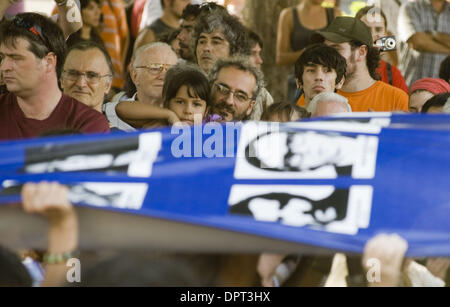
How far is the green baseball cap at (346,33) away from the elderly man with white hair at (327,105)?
33.9 inches

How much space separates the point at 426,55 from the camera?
22.4ft

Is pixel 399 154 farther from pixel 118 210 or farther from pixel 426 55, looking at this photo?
pixel 426 55

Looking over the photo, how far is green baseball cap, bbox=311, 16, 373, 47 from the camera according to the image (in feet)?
18.3

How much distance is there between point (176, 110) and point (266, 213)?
1.77 m

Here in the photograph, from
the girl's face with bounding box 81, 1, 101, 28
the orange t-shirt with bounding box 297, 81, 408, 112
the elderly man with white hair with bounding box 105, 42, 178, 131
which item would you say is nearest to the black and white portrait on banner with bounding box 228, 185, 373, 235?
the elderly man with white hair with bounding box 105, 42, 178, 131

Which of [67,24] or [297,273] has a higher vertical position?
[67,24]

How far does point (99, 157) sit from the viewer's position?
315cm

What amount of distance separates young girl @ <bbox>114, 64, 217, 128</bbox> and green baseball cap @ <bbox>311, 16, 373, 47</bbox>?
3.73 feet

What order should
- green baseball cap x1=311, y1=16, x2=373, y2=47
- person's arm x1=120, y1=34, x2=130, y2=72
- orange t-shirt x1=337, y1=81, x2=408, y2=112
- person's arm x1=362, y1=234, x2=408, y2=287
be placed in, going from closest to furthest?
person's arm x1=362, y1=234, x2=408, y2=287 → orange t-shirt x1=337, y1=81, x2=408, y2=112 → green baseball cap x1=311, y1=16, x2=373, y2=47 → person's arm x1=120, y1=34, x2=130, y2=72

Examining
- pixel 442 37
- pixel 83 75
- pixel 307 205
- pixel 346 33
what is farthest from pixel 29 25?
pixel 442 37

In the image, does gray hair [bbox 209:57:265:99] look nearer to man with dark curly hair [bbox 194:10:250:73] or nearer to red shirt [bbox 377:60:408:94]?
man with dark curly hair [bbox 194:10:250:73]

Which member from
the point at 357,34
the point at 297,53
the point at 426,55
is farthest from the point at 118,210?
the point at 426,55

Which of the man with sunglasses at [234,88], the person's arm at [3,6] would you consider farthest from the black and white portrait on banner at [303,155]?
the person's arm at [3,6]

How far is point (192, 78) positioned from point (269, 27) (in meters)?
2.36
